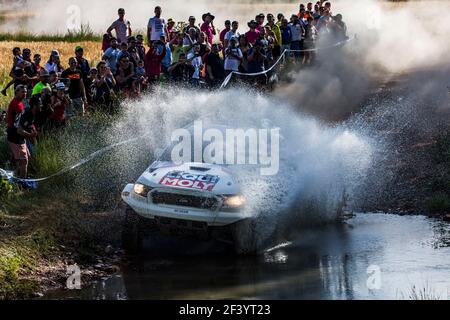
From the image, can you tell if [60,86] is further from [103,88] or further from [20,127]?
[20,127]

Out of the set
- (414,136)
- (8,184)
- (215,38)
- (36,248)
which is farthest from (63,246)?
(215,38)

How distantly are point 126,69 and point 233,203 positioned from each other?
7.98 m

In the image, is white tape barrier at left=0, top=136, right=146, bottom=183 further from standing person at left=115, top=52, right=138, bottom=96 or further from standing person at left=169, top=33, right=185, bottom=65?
standing person at left=169, top=33, right=185, bottom=65

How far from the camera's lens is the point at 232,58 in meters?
23.7

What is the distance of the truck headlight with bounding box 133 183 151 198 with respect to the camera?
14148 mm

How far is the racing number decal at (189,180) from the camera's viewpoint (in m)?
14.0

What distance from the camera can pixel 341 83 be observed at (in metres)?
29.1

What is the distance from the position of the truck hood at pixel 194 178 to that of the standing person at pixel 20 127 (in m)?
2.78

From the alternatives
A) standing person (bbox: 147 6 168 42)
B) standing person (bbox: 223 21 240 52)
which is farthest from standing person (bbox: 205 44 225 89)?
standing person (bbox: 223 21 240 52)

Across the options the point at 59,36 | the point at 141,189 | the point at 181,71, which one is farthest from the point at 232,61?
the point at 59,36

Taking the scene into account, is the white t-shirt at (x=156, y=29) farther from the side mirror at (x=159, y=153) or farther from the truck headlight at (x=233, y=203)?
the truck headlight at (x=233, y=203)

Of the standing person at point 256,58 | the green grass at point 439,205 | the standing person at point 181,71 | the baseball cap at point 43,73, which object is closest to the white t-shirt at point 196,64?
the standing person at point 181,71

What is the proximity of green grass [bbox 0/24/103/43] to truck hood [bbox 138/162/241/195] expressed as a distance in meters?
30.0
